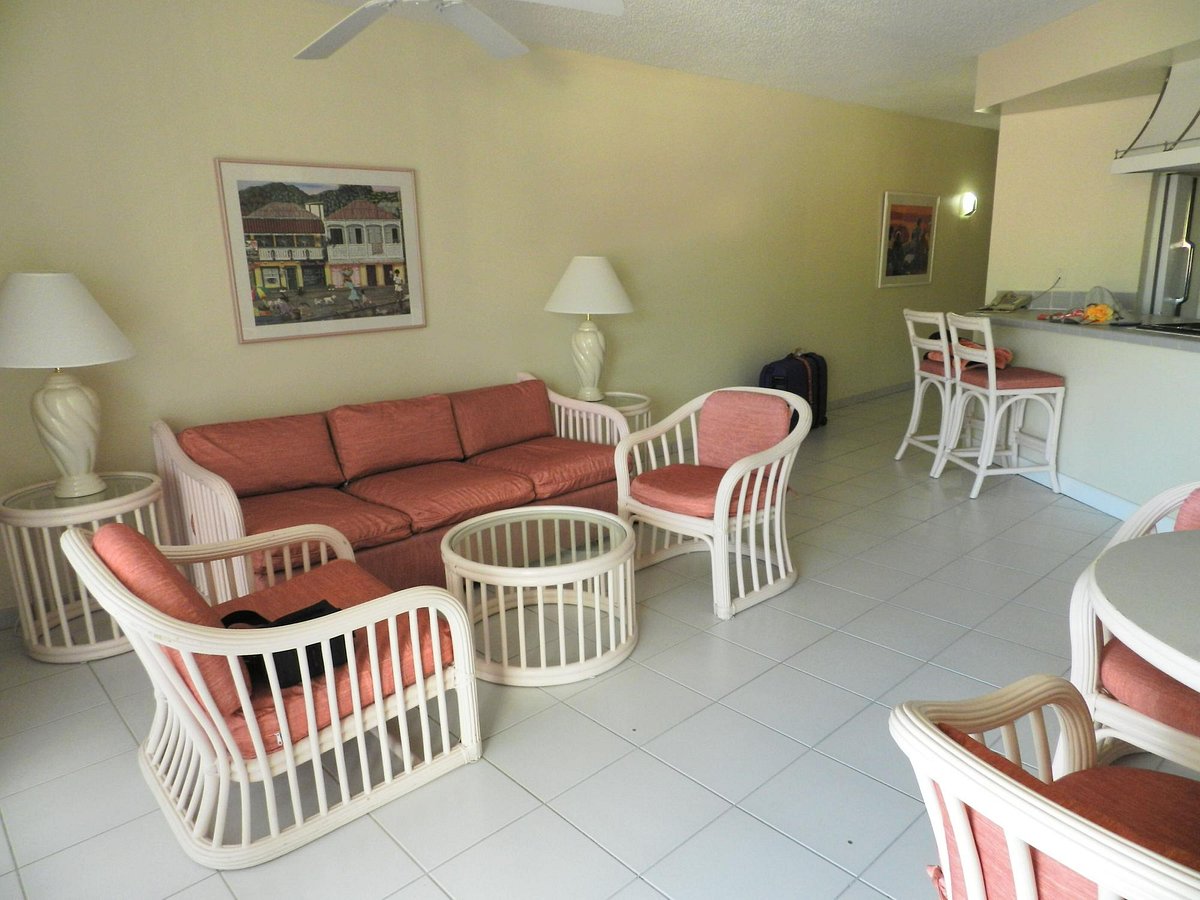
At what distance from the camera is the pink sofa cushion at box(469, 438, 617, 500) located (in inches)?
137

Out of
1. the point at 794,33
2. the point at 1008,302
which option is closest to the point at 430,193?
the point at 794,33

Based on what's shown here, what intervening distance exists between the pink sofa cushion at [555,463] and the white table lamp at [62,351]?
1.56m

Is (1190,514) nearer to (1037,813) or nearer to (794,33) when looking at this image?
(1037,813)

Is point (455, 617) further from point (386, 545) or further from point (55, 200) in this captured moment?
point (55, 200)

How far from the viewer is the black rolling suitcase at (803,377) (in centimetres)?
566

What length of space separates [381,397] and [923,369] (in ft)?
11.1

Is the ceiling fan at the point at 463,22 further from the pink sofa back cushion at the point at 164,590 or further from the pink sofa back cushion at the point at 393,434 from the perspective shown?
the pink sofa back cushion at the point at 164,590

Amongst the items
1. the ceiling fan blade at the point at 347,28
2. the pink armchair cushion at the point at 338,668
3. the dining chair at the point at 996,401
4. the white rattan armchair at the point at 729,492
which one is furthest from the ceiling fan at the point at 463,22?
the dining chair at the point at 996,401

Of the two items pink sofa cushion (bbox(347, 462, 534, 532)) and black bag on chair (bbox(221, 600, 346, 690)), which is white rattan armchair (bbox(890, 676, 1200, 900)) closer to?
black bag on chair (bbox(221, 600, 346, 690))

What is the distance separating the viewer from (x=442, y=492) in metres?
3.21

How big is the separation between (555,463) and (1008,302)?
3597 mm

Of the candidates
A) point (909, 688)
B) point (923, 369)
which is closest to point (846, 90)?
point (923, 369)

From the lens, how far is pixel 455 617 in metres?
2.09

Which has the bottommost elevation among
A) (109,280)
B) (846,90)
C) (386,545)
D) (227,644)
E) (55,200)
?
(386,545)
